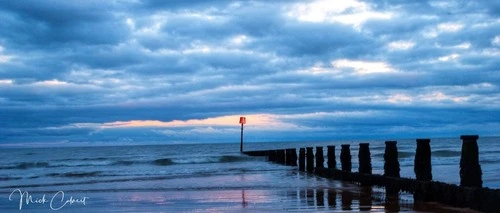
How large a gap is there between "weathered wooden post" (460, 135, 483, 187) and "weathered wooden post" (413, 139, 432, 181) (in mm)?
1703

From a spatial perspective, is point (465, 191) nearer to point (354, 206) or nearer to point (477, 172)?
point (477, 172)

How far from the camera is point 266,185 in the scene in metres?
15.9

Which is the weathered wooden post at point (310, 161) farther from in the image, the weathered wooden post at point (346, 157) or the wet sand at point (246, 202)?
the wet sand at point (246, 202)

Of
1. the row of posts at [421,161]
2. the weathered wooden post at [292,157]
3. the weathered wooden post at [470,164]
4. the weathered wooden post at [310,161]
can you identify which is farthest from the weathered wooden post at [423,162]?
the weathered wooden post at [292,157]

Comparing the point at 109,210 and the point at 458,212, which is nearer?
the point at 458,212

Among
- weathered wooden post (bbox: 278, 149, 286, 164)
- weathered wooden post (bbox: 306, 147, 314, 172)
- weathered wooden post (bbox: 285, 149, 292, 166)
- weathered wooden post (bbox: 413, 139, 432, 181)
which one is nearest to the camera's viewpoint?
weathered wooden post (bbox: 413, 139, 432, 181)

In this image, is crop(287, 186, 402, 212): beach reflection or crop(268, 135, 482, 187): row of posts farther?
crop(287, 186, 402, 212): beach reflection

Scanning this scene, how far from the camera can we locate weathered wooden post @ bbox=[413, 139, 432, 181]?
36.7 ft

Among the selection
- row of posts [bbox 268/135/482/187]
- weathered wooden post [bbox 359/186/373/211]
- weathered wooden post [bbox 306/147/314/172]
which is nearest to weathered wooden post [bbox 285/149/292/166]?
weathered wooden post [bbox 306/147/314/172]

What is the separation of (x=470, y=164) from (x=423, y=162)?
1.90 metres

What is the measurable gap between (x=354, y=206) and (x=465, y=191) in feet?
5.64

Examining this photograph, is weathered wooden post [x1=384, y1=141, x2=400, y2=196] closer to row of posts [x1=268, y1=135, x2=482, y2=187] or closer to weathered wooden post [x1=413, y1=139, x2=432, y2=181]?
row of posts [x1=268, y1=135, x2=482, y2=187]

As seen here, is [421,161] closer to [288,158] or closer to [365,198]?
[365,198]

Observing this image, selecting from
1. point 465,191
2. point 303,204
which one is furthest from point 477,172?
point 303,204
